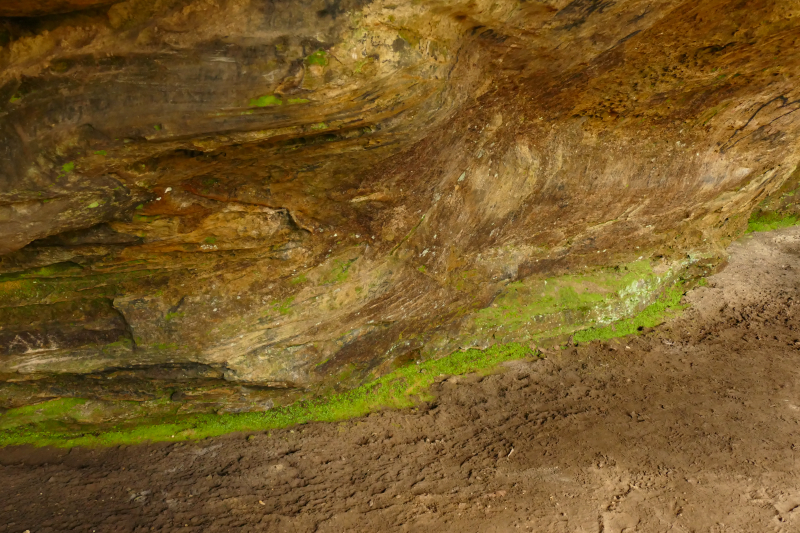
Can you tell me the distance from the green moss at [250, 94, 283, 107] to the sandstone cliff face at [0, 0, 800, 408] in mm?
16

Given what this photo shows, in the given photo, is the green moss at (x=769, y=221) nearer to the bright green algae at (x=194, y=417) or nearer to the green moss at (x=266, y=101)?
the bright green algae at (x=194, y=417)

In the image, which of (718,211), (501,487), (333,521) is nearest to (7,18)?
(333,521)

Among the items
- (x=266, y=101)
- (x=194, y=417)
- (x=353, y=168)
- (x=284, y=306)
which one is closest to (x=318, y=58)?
(x=266, y=101)

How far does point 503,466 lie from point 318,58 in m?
7.09

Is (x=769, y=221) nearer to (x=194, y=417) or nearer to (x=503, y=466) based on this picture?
(x=503, y=466)

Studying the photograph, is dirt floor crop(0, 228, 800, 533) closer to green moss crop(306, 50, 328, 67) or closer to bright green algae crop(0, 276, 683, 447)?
bright green algae crop(0, 276, 683, 447)

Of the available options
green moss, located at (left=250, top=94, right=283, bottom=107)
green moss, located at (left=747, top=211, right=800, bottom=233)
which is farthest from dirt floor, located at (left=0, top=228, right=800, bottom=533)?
green moss, located at (left=747, top=211, right=800, bottom=233)

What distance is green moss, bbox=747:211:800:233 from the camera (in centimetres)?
1706

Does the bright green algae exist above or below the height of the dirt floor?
above

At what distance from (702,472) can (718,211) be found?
24.9 feet

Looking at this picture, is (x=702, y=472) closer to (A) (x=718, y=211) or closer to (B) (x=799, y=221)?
(A) (x=718, y=211)

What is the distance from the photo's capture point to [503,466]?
341 inches

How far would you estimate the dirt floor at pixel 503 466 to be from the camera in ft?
25.2

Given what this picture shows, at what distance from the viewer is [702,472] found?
27.7 ft
